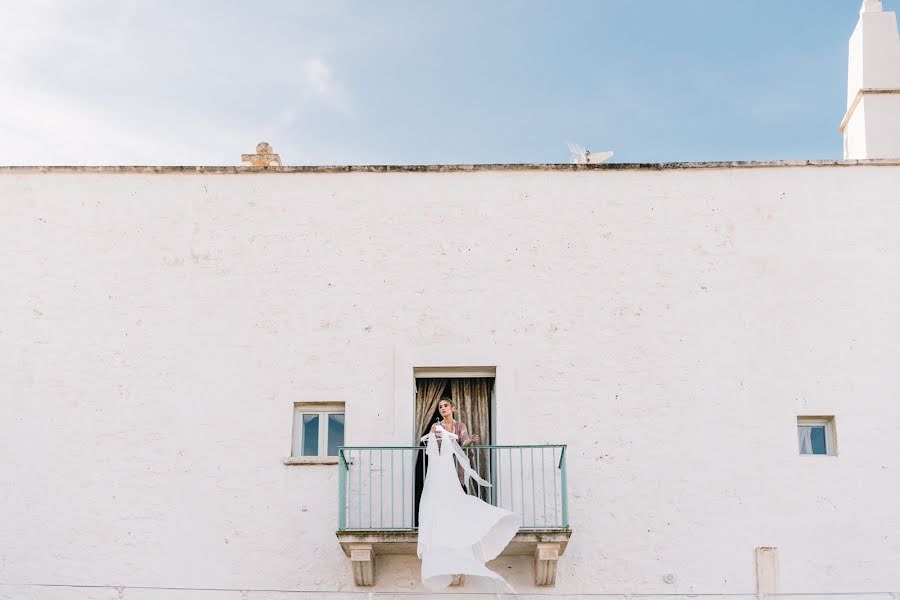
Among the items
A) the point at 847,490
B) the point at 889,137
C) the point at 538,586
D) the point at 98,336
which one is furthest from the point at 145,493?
the point at 889,137

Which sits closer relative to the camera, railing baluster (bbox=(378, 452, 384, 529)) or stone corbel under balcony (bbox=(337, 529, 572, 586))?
stone corbel under balcony (bbox=(337, 529, 572, 586))

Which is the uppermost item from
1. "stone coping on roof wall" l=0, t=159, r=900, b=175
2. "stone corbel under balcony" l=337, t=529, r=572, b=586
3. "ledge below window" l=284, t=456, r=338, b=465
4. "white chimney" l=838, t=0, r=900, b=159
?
"white chimney" l=838, t=0, r=900, b=159

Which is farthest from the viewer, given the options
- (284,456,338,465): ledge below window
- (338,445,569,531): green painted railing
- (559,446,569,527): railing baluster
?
(284,456,338,465): ledge below window

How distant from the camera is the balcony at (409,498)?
49.2 ft

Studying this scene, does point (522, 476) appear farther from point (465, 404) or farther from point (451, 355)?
point (451, 355)

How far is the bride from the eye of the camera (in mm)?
14695

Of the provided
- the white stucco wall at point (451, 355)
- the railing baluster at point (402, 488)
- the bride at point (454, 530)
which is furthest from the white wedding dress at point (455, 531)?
the white stucco wall at point (451, 355)

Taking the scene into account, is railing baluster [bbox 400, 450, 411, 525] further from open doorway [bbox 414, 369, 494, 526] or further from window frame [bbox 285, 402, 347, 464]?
window frame [bbox 285, 402, 347, 464]

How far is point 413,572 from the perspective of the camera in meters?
15.4

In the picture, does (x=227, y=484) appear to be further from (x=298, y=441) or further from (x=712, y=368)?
(x=712, y=368)

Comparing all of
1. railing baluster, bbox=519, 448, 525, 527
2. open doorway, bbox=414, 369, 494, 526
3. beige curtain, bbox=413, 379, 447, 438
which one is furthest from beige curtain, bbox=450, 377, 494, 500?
railing baluster, bbox=519, 448, 525, 527

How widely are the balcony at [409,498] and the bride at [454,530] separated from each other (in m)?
0.22

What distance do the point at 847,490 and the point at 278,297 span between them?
23.1ft

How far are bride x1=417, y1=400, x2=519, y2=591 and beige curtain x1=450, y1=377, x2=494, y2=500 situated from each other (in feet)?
3.16
